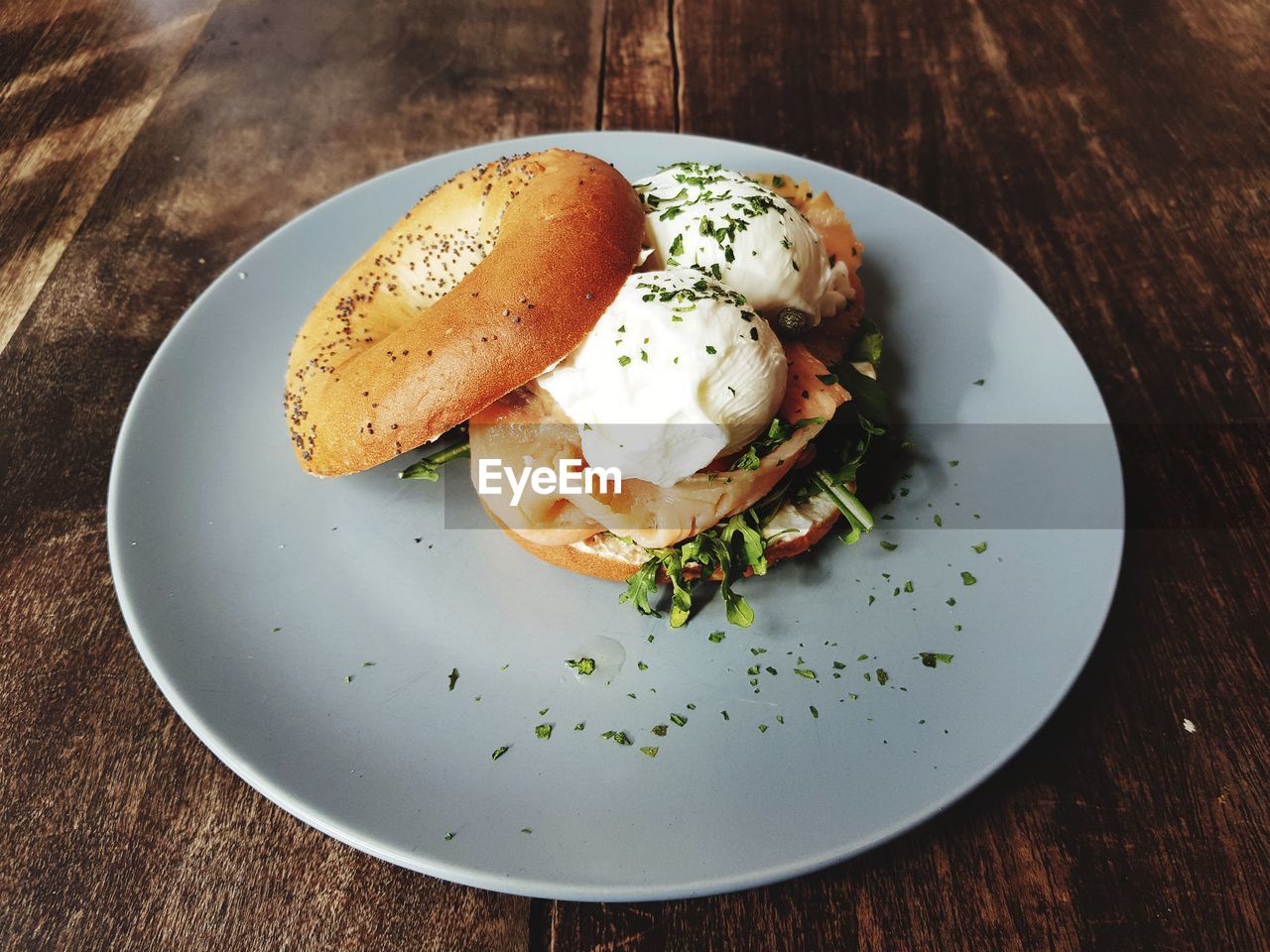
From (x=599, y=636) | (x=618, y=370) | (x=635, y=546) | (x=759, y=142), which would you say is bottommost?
(x=599, y=636)

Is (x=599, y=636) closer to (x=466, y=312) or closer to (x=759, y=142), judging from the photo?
(x=466, y=312)

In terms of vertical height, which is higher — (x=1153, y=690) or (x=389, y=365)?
(x=389, y=365)

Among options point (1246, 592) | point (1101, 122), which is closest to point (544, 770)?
point (1246, 592)

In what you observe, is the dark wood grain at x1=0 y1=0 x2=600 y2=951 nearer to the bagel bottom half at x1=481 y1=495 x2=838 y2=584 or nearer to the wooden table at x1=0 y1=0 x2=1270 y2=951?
the wooden table at x1=0 y1=0 x2=1270 y2=951

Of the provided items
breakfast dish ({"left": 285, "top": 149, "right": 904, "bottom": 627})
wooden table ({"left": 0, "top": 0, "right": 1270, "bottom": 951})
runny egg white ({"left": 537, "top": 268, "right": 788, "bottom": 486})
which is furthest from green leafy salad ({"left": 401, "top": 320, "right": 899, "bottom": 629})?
wooden table ({"left": 0, "top": 0, "right": 1270, "bottom": 951})

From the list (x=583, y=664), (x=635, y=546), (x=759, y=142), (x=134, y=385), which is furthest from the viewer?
(x=759, y=142)

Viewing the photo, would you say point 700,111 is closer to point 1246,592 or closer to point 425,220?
point 425,220

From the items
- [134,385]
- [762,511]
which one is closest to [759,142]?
[762,511]
